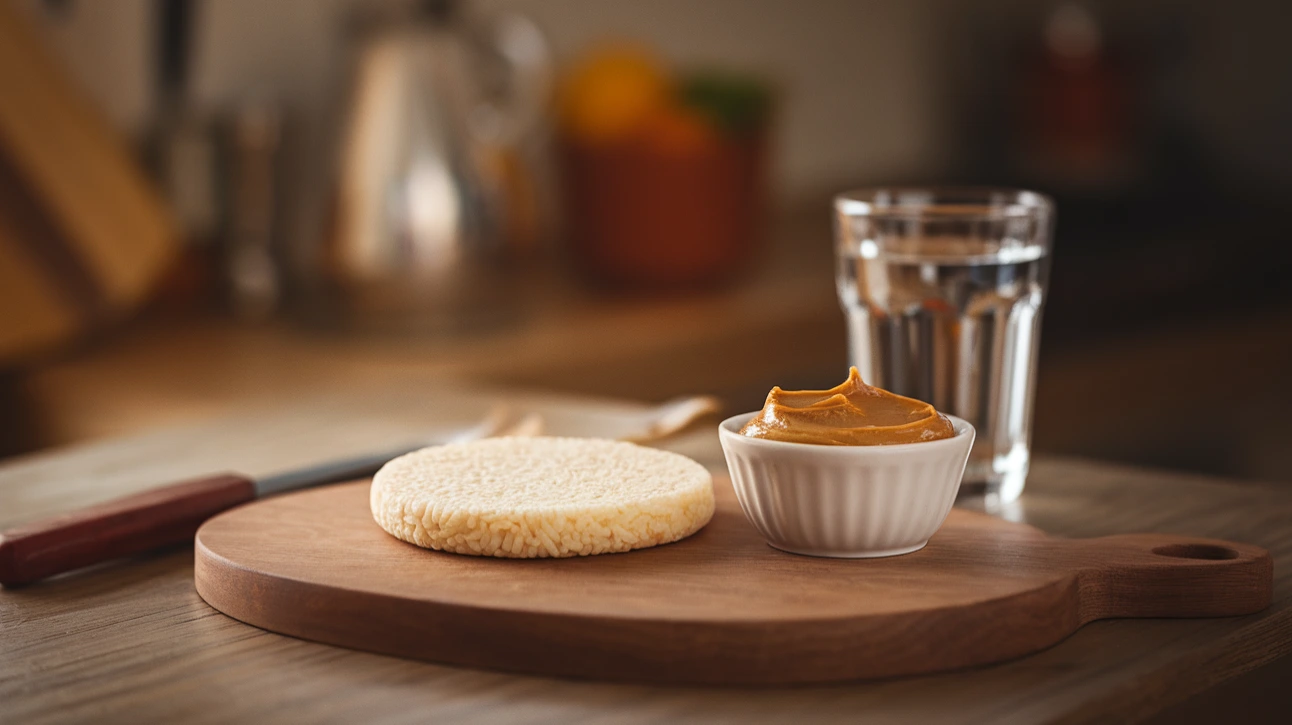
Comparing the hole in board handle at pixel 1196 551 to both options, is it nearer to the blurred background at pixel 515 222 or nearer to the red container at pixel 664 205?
the blurred background at pixel 515 222

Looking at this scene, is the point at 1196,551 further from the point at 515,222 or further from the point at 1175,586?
the point at 515,222

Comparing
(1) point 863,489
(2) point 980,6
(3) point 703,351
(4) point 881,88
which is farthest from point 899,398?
(2) point 980,6

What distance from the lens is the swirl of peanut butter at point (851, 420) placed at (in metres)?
0.59

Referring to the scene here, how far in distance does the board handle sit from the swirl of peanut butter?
0.28 feet

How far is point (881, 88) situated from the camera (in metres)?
2.79

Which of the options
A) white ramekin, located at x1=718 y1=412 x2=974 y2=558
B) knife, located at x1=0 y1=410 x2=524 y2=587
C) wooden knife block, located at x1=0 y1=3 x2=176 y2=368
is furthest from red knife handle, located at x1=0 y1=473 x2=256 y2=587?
wooden knife block, located at x1=0 y1=3 x2=176 y2=368

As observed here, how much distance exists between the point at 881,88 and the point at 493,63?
1.32 metres

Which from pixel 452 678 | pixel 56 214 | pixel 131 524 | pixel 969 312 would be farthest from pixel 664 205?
pixel 452 678

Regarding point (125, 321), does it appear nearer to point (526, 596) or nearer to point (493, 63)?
point (493, 63)

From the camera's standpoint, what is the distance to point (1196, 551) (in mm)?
604

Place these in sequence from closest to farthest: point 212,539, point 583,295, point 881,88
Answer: point 212,539 → point 583,295 → point 881,88

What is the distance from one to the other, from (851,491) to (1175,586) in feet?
0.44

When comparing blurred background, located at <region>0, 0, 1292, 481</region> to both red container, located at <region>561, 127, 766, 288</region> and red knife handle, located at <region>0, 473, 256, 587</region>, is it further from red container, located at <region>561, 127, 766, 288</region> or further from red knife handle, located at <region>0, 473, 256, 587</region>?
red knife handle, located at <region>0, 473, 256, 587</region>

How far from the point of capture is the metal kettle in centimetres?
155
